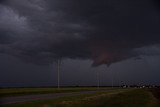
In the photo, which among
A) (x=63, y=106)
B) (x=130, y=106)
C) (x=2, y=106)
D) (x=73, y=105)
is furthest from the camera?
(x=130, y=106)

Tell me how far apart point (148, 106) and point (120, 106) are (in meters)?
6.34

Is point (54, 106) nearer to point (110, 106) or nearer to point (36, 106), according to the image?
point (36, 106)

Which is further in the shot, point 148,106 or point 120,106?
point 148,106

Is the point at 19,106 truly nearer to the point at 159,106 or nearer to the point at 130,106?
the point at 130,106

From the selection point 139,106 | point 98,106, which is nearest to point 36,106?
point 98,106

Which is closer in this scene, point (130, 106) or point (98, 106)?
point (98, 106)

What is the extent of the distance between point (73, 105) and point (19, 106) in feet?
22.6

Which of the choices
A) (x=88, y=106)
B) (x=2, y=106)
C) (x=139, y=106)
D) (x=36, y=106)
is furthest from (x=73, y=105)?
(x=139, y=106)

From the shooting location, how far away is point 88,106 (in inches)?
1435

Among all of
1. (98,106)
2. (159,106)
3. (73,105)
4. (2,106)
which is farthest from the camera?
(159,106)

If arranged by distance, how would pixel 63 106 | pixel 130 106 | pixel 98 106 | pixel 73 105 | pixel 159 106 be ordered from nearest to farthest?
pixel 63 106 → pixel 73 105 → pixel 98 106 → pixel 130 106 → pixel 159 106

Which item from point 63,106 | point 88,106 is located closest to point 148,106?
point 88,106

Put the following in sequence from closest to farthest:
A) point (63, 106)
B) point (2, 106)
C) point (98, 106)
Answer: point (2, 106) < point (63, 106) < point (98, 106)

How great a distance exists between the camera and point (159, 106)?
44.4 m
